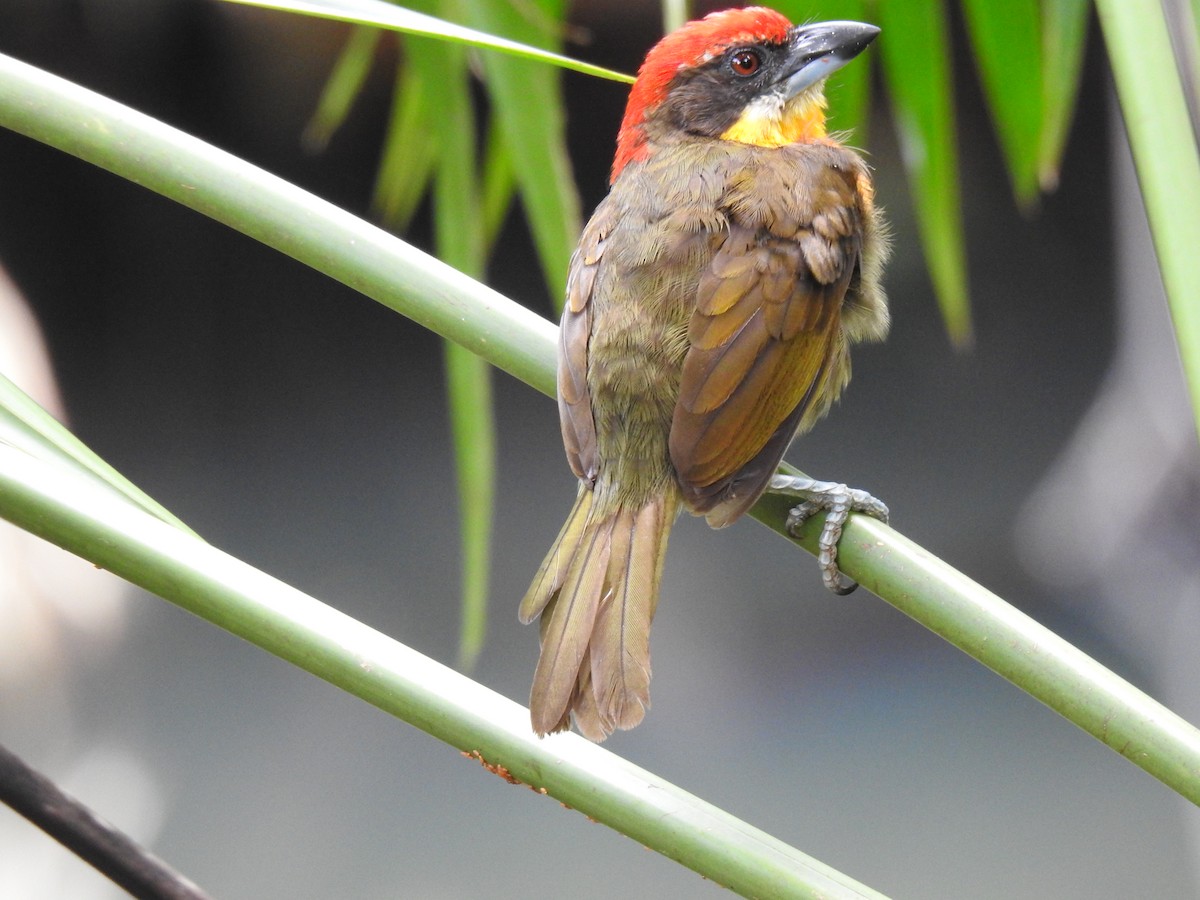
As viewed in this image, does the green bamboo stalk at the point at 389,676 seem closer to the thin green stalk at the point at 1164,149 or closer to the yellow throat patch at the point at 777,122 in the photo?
the thin green stalk at the point at 1164,149

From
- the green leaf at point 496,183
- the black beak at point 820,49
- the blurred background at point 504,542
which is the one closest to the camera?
the black beak at point 820,49

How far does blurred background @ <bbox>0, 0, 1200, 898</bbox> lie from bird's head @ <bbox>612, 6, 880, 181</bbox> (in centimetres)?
193

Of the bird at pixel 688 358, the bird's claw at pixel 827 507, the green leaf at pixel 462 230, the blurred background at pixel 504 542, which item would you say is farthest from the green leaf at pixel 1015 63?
the blurred background at pixel 504 542

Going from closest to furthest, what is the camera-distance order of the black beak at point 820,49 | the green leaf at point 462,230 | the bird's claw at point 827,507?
the bird's claw at point 827,507, the green leaf at point 462,230, the black beak at point 820,49

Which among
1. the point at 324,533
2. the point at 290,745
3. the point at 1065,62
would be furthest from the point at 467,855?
the point at 1065,62

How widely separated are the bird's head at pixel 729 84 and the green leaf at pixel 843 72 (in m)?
0.08

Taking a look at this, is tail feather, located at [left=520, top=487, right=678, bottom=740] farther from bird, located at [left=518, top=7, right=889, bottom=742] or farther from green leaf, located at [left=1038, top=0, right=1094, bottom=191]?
green leaf, located at [left=1038, top=0, right=1094, bottom=191]

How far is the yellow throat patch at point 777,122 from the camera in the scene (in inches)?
83.8

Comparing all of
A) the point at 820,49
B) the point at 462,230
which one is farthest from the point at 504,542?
the point at 462,230

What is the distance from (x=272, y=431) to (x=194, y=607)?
12.5 ft

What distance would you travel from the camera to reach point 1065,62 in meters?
1.35

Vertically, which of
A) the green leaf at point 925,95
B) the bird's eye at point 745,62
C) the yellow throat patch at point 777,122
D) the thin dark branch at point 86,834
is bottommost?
the thin dark branch at point 86,834

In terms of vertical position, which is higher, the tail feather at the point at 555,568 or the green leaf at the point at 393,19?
the green leaf at the point at 393,19

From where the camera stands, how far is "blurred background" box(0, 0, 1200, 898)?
409cm
